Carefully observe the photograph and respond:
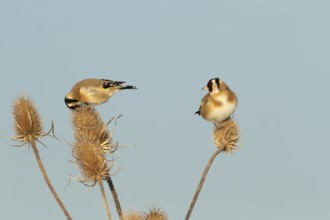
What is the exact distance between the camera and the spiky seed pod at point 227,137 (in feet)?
42.7

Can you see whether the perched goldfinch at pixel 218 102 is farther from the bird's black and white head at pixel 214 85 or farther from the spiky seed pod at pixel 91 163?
the spiky seed pod at pixel 91 163

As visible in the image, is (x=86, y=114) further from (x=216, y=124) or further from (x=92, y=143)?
(x=216, y=124)

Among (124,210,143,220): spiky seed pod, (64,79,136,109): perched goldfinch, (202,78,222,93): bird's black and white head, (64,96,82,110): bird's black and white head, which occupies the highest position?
(64,79,136,109): perched goldfinch

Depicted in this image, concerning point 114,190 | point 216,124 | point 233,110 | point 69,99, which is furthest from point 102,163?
point 69,99

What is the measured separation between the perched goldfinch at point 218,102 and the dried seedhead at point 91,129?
3.13 meters

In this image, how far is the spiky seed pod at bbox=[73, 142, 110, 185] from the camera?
36.8 ft

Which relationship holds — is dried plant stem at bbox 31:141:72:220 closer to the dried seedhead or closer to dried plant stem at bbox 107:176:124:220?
the dried seedhead

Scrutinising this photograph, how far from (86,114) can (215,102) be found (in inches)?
142

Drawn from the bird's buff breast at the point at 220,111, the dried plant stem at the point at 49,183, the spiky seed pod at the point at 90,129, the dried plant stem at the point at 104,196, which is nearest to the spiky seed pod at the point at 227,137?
the bird's buff breast at the point at 220,111

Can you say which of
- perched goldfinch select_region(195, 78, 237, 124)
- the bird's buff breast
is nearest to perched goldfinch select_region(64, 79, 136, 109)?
perched goldfinch select_region(195, 78, 237, 124)

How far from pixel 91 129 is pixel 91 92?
521 cm

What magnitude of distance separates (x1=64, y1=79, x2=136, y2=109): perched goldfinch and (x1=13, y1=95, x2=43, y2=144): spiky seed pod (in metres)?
3.82

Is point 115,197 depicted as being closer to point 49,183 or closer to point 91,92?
point 49,183

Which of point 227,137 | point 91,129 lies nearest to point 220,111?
point 227,137
